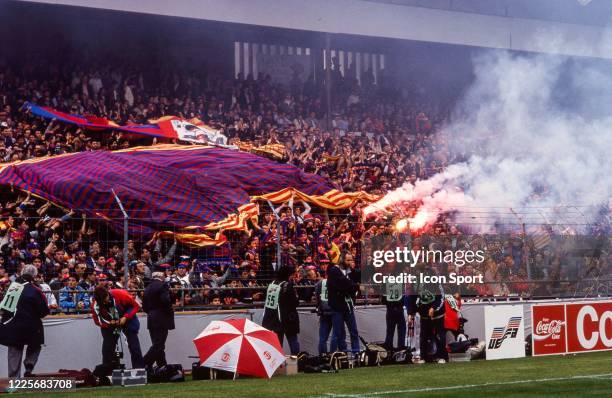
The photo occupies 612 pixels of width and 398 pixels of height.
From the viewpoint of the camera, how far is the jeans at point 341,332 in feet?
51.0

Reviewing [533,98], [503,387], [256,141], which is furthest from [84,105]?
[503,387]

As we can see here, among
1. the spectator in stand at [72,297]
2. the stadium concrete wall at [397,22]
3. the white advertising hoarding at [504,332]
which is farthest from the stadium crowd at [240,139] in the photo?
the stadium concrete wall at [397,22]

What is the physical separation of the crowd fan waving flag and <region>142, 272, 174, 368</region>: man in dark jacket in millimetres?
2145

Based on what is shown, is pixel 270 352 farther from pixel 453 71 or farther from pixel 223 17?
pixel 453 71

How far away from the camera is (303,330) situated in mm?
16812

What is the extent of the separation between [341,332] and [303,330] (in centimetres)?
140

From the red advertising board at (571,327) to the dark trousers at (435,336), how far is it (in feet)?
4.81

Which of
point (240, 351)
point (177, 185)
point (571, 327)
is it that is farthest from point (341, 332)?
point (177, 185)

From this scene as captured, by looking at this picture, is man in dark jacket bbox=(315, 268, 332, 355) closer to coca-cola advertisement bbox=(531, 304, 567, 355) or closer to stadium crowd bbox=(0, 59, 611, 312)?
stadium crowd bbox=(0, 59, 611, 312)

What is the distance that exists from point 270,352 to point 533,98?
2210 cm

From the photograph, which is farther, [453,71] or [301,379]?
[453,71]

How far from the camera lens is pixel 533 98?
109ft

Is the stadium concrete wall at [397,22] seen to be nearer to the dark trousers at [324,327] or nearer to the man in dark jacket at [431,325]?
the dark trousers at [324,327]

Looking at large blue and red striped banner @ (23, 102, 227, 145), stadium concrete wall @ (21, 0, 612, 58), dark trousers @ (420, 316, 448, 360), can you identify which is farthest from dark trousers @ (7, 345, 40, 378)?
stadium concrete wall @ (21, 0, 612, 58)
